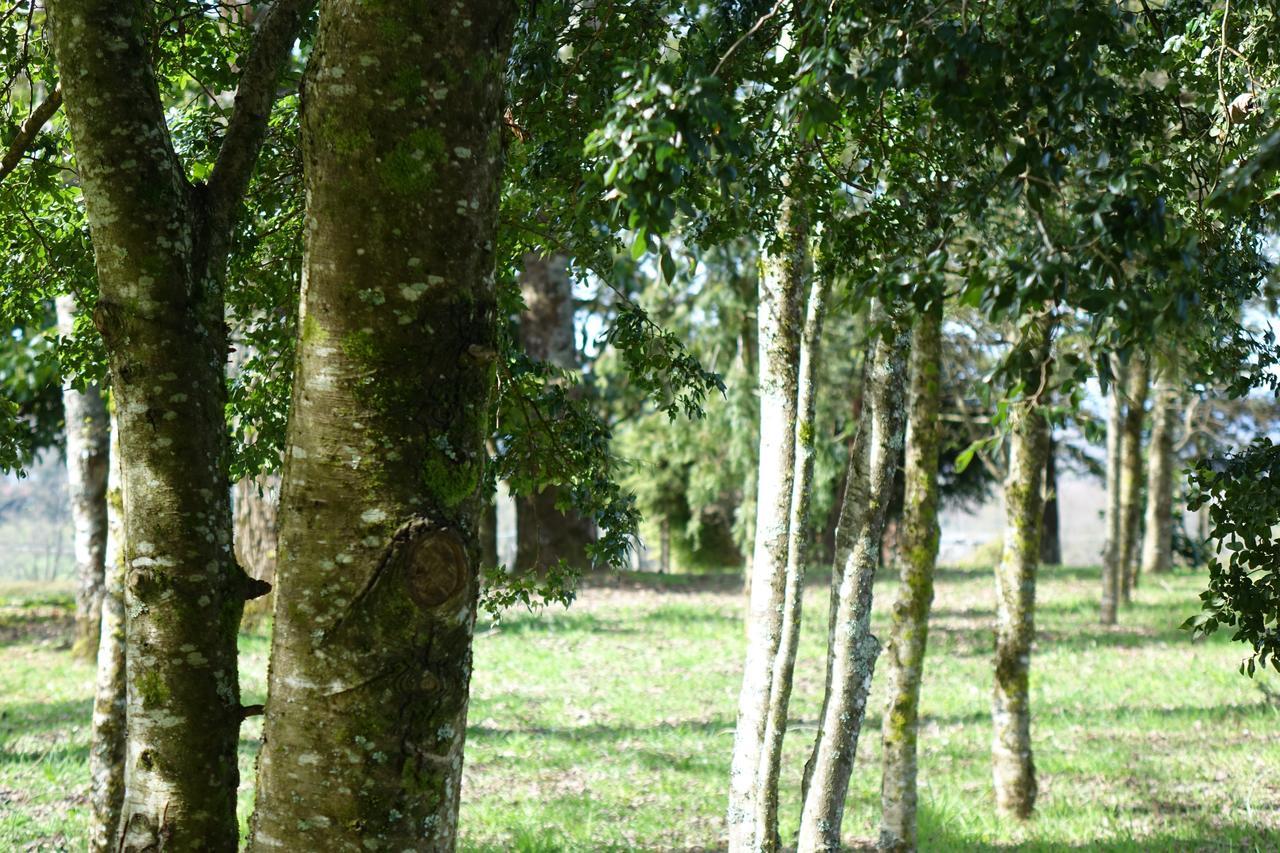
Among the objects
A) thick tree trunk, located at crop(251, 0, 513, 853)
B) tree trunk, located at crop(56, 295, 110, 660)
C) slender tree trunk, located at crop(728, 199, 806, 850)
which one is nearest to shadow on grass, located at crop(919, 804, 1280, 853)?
slender tree trunk, located at crop(728, 199, 806, 850)

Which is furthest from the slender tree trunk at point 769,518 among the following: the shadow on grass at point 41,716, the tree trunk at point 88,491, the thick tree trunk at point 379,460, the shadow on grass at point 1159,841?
the tree trunk at point 88,491

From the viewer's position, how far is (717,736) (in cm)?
1115

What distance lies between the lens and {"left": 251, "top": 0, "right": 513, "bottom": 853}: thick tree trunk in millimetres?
2836

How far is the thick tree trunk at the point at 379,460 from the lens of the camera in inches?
112

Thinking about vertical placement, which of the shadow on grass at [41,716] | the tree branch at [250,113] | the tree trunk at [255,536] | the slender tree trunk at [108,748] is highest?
the tree branch at [250,113]

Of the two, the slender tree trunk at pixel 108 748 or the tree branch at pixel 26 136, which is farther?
the slender tree trunk at pixel 108 748

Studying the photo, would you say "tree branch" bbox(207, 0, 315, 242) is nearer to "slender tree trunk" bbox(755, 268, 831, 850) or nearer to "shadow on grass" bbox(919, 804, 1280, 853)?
"slender tree trunk" bbox(755, 268, 831, 850)

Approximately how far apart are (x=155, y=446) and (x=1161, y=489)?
22406 mm

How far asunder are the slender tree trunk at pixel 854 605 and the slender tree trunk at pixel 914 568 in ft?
2.63

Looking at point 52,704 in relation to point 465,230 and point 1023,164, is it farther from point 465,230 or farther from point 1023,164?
point 1023,164

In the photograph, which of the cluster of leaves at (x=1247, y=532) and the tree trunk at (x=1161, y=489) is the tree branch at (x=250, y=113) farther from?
the tree trunk at (x=1161, y=489)

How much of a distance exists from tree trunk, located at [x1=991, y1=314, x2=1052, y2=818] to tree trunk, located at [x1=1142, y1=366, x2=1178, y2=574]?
591 inches

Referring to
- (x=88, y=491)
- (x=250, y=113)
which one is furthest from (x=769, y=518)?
(x=88, y=491)

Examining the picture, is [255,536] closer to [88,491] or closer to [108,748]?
[88,491]
